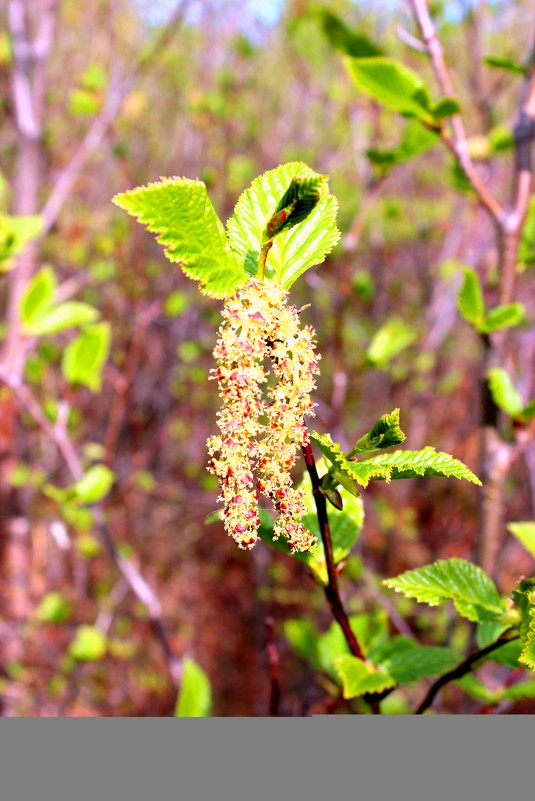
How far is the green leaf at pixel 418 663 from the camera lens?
551 mm

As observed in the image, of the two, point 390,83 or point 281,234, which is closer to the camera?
point 281,234

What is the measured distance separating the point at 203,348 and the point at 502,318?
1.20 meters

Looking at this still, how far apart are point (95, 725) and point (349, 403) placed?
2013 millimetres

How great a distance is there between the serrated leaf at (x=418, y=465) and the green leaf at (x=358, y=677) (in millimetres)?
188

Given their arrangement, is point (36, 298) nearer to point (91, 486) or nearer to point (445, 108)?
point (91, 486)

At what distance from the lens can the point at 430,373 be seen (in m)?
2.51

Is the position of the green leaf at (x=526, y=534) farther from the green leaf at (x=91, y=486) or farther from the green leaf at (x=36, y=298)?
the green leaf at (x=36, y=298)

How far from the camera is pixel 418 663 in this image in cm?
56

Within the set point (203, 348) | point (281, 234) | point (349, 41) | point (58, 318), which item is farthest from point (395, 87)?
point (203, 348)

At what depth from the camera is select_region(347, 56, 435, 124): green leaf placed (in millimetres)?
690

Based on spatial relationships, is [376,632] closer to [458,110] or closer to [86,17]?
[458,110]

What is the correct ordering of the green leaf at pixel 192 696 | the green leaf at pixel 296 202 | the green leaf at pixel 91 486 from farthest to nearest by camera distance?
1. the green leaf at pixel 91 486
2. the green leaf at pixel 192 696
3. the green leaf at pixel 296 202

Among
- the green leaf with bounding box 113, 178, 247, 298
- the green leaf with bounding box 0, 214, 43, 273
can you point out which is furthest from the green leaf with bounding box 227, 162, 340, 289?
the green leaf with bounding box 0, 214, 43, 273

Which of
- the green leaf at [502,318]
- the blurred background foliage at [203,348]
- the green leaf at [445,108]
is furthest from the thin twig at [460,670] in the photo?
the blurred background foliage at [203,348]
